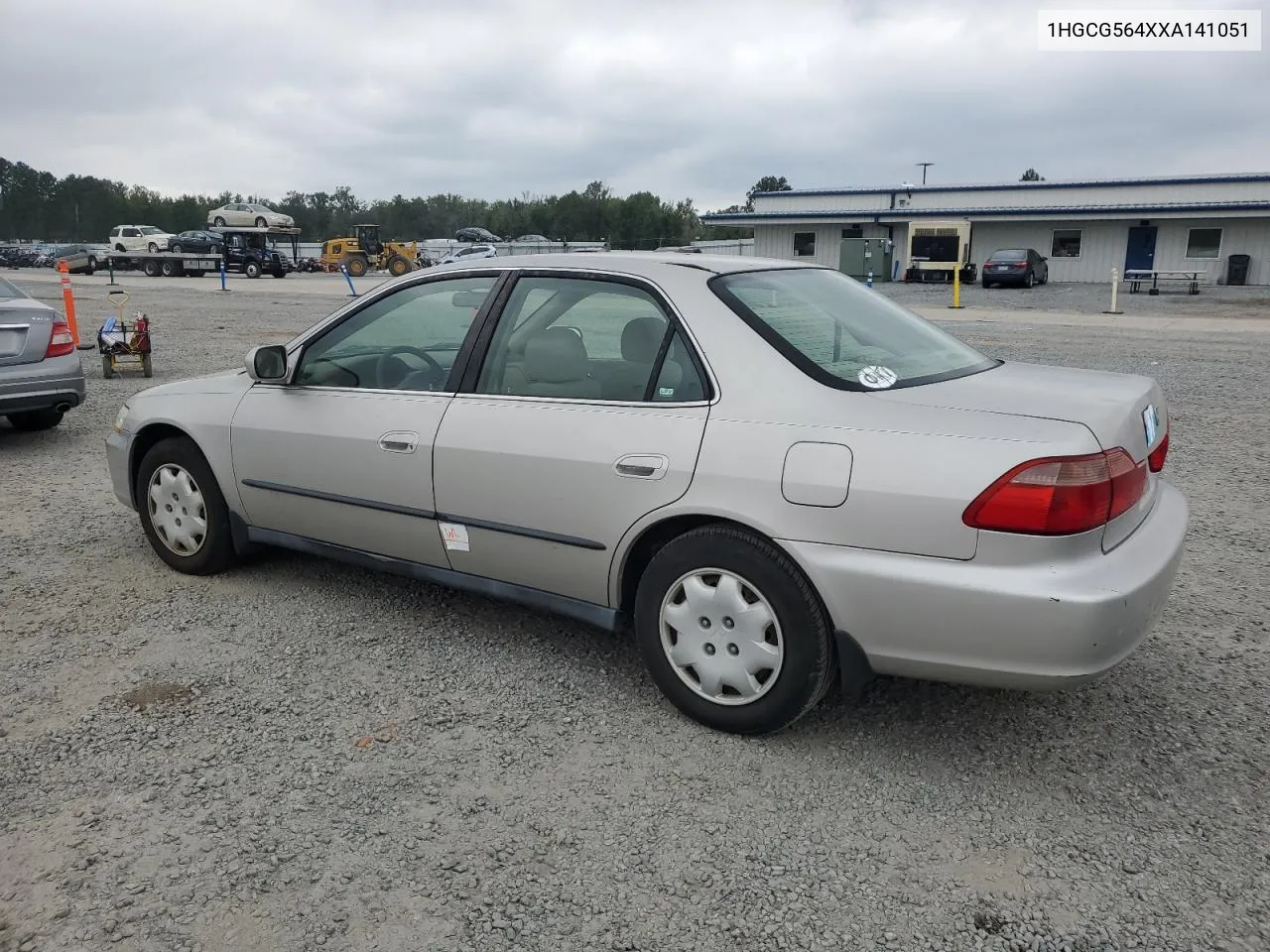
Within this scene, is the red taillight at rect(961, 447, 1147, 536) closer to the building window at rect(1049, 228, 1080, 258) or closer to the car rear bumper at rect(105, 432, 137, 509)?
the car rear bumper at rect(105, 432, 137, 509)

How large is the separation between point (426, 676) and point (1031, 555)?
2.23 meters

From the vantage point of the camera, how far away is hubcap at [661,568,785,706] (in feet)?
10.3

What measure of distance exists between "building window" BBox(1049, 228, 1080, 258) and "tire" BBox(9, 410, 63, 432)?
4055 centimetres

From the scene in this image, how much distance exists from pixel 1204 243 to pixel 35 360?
41.3 metres

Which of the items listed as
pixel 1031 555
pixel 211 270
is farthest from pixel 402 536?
pixel 211 270

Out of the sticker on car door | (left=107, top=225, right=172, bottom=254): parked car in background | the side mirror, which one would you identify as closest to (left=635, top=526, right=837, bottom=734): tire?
the sticker on car door

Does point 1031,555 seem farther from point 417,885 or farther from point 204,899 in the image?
point 204,899

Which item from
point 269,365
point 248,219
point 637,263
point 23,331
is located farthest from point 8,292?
point 248,219

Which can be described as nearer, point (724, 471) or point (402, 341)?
point (724, 471)

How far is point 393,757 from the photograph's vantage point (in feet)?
10.6

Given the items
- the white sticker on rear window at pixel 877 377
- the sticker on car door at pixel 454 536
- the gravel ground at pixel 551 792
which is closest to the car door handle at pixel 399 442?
the sticker on car door at pixel 454 536

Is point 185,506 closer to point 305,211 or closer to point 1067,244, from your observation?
point 1067,244

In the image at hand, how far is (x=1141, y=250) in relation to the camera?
130 ft

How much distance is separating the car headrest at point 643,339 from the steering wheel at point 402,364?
80 centimetres
